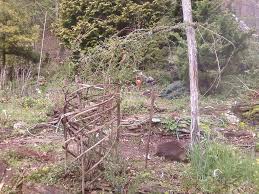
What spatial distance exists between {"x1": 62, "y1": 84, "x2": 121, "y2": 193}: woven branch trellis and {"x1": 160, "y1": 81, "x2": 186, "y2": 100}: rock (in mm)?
4922

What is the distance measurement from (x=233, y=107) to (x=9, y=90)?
5.38 m

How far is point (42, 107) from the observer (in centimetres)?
897

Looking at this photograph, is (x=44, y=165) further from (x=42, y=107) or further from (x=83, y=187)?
(x=42, y=107)

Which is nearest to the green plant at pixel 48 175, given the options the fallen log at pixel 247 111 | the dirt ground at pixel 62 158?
the dirt ground at pixel 62 158

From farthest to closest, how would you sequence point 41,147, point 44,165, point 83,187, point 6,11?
point 6,11, point 41,147, point 44,165, point 83,187

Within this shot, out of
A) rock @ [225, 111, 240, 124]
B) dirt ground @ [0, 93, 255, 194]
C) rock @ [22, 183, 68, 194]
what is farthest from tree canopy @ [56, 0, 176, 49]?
rock @ [22, 183, 68, 194]

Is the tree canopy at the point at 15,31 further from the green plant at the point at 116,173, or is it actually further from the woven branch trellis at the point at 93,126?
the green plant at the point at 116,173

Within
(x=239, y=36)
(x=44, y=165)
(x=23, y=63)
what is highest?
(x=239, y=36)

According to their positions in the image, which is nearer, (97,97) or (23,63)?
(97,97)

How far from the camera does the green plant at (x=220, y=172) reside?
4676mm

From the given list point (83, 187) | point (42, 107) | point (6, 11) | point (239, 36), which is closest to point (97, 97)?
point (83, 187)

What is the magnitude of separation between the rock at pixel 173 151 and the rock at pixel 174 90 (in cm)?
375

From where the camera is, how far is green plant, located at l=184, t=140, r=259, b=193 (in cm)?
468

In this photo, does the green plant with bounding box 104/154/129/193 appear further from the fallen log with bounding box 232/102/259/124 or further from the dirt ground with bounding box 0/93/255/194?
the fallen log with bounding box 232/102/259/124
